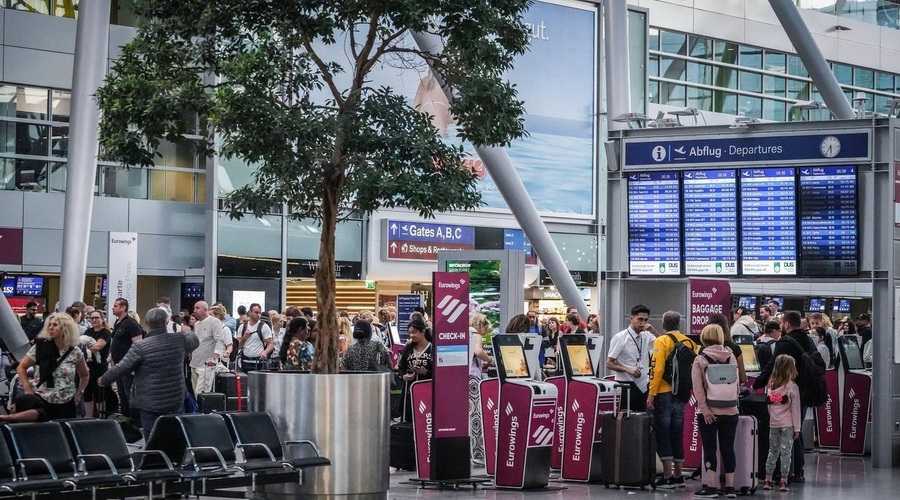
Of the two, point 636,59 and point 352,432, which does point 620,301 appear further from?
point 636,59

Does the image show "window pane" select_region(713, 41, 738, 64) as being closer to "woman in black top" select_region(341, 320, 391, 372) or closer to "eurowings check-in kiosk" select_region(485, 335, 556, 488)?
"woman in black top" select_region(341, 320, 391, 372)

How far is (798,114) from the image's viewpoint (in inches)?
1661

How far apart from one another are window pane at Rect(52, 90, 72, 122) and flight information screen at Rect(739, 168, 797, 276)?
17.6 m

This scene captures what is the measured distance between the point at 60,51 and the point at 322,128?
755 inches

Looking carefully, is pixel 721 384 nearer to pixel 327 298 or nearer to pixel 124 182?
pixel 327 298

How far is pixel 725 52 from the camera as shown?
135 feet

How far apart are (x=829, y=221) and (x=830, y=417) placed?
3054mm

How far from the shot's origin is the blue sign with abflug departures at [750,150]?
14734 mm

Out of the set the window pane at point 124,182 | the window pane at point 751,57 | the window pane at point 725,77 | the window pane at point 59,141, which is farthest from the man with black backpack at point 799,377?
the window pane at point 751,57

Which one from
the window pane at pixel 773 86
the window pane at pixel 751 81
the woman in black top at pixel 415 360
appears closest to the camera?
the woman in black top at pixel 415 360

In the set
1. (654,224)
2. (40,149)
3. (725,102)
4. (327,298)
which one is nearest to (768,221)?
(654,224)

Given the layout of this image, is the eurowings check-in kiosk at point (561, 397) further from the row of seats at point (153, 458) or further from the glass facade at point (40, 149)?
the glass facade at point (40, 149)

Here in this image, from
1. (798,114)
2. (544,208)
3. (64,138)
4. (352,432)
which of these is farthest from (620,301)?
(798,114)

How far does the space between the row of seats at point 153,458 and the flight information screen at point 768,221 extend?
6719mm
